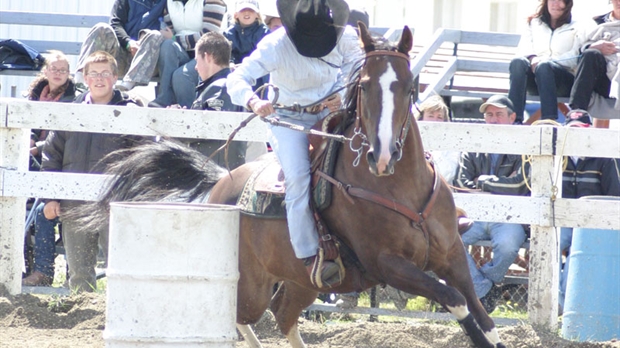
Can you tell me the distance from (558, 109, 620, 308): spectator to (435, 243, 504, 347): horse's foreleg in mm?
2788

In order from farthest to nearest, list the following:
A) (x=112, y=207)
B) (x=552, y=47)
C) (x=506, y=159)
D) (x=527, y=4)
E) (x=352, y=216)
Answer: (x=527, y=4) < (x=552, y=47) < (x=506, y=159) < (x=352, y=216) < (x=112, y=207)

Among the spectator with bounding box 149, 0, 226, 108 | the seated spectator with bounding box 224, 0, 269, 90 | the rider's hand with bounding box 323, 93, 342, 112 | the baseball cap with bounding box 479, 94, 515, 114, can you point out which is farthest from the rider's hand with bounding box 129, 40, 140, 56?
the rider's hand with bounding box 323, 93, 342, 112

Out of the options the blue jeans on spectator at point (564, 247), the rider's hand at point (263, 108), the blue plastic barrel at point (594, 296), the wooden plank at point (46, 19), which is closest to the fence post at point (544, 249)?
the blue plastic barrel at point (594, 296)

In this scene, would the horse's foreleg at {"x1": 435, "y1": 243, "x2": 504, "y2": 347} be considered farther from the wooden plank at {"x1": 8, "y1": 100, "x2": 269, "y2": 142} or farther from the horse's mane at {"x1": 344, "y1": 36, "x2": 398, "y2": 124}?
the wooden plank at {"x1": 8, "y1": 100, "x2": 269, "y2": 142}

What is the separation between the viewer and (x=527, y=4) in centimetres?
2077

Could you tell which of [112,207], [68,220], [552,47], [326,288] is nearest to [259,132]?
[68,220]

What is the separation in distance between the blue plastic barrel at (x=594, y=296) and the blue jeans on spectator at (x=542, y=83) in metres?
2.15

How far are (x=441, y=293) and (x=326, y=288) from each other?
919 mm

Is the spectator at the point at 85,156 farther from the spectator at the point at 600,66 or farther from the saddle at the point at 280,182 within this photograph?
the spectator at the point at 600,66

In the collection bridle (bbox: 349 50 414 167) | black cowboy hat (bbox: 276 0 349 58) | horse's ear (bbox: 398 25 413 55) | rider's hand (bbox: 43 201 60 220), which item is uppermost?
black cowboy hat (bbox: 276 0 349 58)

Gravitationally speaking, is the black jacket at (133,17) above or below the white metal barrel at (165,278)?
above

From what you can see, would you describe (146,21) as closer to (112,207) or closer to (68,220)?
(68,220)

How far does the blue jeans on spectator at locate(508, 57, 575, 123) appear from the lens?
9.29 m

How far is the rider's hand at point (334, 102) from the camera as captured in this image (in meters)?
5.95
